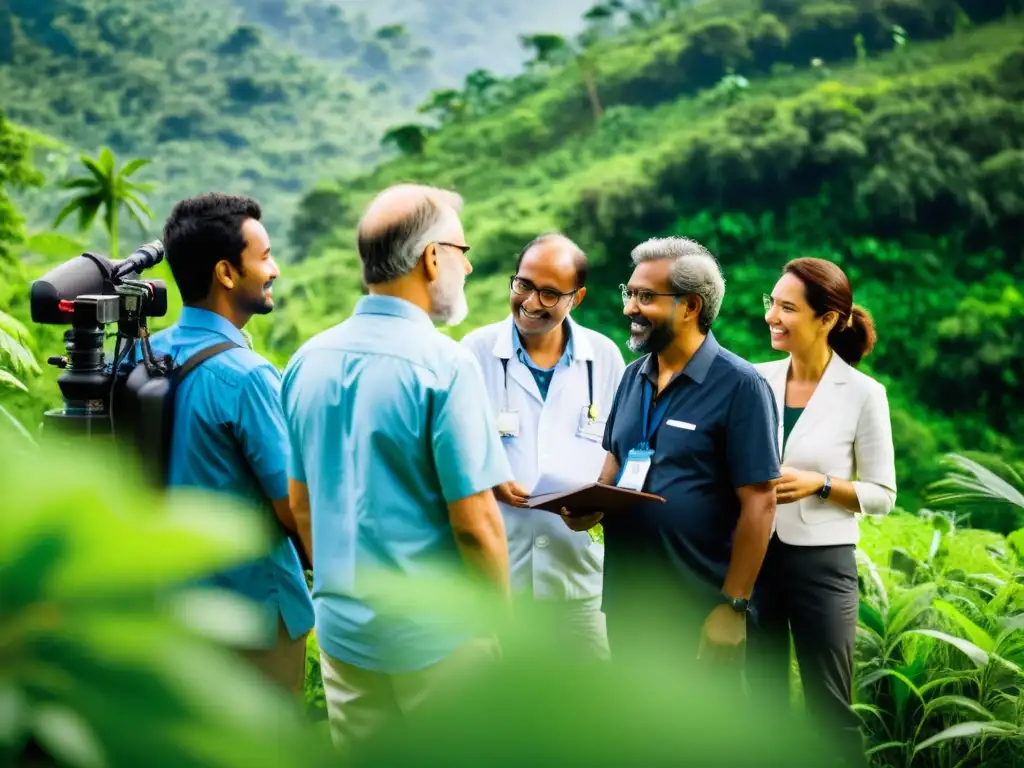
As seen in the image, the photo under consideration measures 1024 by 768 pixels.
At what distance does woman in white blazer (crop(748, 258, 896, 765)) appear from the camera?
3.09m

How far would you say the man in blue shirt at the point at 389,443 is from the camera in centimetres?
205

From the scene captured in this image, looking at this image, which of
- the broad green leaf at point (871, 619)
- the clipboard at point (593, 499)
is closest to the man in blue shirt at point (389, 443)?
the clipboard at point (593, 499)

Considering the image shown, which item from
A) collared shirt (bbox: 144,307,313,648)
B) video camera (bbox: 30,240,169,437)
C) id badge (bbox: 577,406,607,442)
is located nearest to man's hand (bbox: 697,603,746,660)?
id badge (bbox: 577,406,607,442)

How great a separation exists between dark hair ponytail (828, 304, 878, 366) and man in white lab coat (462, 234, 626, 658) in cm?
73

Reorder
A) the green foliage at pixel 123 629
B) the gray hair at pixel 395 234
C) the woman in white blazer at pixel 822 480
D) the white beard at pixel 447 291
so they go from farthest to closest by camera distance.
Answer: the woman in white blazer at pixel 822 480, the white beard at pixel 447 291, the gray hair at pixel 395 234, the green foliage at pixel 123 629

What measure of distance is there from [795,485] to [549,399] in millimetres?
844

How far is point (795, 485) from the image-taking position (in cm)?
298

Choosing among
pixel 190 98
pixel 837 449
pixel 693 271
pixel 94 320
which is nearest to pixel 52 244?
pixel 94 320

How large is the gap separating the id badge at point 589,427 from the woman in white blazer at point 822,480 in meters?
0.60

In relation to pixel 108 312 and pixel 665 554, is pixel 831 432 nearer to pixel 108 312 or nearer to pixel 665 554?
pixel 665 554

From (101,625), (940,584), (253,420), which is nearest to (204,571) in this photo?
(101,625)

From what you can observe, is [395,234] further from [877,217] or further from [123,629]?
[877,217]

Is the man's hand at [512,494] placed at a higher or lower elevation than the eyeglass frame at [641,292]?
lower

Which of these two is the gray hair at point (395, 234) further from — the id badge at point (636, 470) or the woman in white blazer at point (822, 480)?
the woman in white blazer at point (822, 480)
